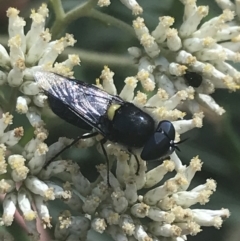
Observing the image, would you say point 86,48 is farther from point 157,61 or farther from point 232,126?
point 232,126

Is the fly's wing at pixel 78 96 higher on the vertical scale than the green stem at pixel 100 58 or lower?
higher

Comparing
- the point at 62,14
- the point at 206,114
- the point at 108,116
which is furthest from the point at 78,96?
the point at 206,114

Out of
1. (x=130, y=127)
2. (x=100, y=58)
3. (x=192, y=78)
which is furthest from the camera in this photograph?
(x=100, y=58)

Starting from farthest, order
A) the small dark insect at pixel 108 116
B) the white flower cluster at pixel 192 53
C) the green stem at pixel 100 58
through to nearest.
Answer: the green stem at pixel 100 58 < the white flower cluster at pixel 192 53 < the small dark insect at pixel 108 116

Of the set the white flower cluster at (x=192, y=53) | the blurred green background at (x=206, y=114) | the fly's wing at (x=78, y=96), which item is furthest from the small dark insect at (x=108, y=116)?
the blurred green background at (x=206, y=114)

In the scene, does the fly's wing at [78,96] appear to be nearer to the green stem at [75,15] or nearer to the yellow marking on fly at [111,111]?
the yellow marking on fly at [111,111]

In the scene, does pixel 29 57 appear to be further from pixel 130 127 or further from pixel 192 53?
pixel 192 53

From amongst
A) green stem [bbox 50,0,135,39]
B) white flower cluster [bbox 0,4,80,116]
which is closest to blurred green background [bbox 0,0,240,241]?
green stem [bbox 50,0,135,39]
